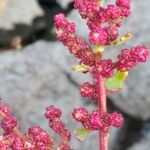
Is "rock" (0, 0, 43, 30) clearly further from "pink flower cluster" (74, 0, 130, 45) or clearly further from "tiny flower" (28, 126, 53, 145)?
"pink flower cluster" (74, 0, 130, 45)

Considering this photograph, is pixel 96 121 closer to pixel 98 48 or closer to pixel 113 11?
pixel 98 48

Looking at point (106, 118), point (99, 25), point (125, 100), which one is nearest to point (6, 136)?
point (106, 118)

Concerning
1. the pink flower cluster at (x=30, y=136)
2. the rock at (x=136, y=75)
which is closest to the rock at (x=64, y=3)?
the rock at (x=136, y=75)

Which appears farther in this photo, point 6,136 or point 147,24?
point 147,24

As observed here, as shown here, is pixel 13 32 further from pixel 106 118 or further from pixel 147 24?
pixel 106 118

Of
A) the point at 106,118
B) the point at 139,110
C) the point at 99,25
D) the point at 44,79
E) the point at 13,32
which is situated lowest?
the point at 106,118

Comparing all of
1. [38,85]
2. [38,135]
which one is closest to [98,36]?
[38,135]
